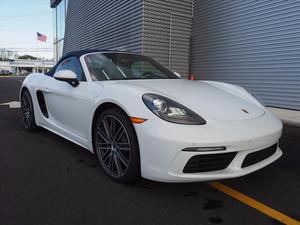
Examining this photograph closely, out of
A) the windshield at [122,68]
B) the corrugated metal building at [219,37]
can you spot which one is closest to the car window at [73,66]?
the windshield at [122,68]

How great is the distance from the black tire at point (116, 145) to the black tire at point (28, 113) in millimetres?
2113

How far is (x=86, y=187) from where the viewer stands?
112 inches

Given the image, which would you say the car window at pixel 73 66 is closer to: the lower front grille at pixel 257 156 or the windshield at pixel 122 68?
the windshield at pixel 122 68

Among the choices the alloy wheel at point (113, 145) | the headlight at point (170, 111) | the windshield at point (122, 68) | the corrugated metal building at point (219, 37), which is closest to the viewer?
the headlight at point (170, 111)

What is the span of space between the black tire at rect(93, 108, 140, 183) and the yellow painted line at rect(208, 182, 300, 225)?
794 mm

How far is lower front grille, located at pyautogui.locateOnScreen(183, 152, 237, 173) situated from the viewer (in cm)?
243

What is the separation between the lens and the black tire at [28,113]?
4914 millimetres

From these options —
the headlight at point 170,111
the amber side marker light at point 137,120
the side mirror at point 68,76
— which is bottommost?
the amber side marker light at point 137,120

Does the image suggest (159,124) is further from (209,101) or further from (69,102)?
(69,102)

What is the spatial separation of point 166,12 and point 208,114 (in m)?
9.45

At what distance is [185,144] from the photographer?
238 centimetres

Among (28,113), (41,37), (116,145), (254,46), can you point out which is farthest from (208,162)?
(41,37)

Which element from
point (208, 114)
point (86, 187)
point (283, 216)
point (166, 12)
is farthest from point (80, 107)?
point (166, 12)

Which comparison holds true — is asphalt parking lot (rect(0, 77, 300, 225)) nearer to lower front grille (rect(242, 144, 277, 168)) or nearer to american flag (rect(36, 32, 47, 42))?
lower front grille (rect(242, 144, 277, 168))
